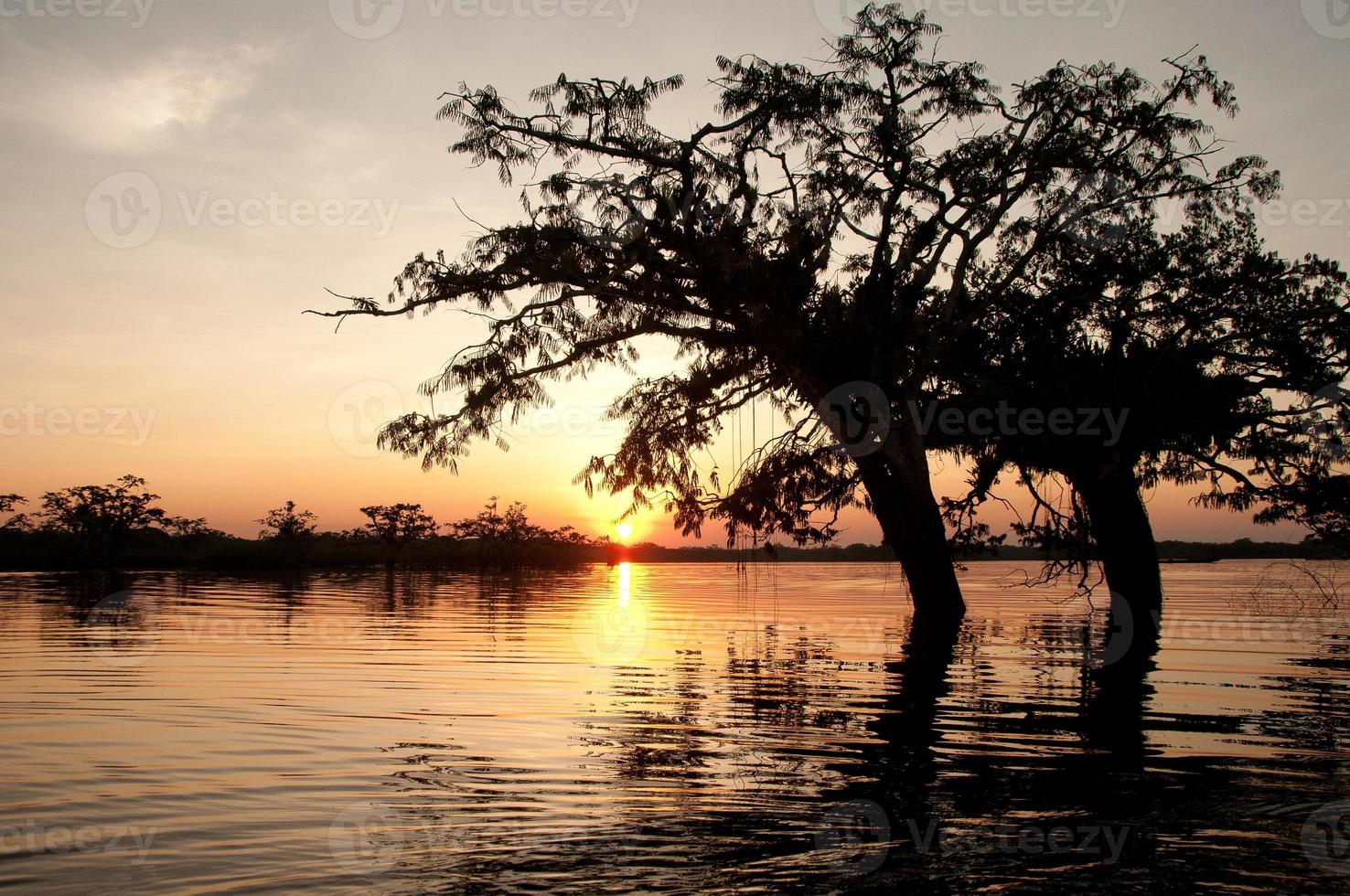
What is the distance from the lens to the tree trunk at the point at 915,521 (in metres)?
17.9

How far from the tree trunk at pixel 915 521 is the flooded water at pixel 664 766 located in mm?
3344

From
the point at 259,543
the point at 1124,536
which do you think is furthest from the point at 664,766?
the point at 259,543

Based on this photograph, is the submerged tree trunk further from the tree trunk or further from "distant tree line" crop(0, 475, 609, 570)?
"distant tree line" crop(0, 475, 609, 570)

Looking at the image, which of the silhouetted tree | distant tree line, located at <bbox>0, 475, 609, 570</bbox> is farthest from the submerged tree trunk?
distant tree line, located at <bbox>0, 475, 609, 570</bbox>

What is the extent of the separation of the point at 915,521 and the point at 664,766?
41.1 ft

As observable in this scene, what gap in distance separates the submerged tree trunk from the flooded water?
619 cm

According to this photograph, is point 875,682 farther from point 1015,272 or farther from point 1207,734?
point 1015,272

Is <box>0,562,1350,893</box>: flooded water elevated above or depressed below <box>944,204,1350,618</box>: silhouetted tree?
below

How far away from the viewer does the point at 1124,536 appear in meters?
21.0

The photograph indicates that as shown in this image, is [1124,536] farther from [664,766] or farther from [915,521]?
[664,766]

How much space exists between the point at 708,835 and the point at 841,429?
43.9 ft

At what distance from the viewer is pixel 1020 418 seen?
61.5 feet

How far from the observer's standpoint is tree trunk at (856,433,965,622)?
17.9 m

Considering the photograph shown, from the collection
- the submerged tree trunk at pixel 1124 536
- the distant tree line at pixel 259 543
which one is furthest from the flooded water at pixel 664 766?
the distant tree line at pixel 259 543
